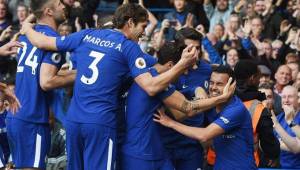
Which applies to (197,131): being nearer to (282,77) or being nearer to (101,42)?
(101,42)

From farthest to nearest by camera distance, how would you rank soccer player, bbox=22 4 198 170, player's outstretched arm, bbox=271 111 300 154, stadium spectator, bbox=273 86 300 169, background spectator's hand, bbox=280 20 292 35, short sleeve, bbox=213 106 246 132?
background spectator's hand, bbox=280 20 292 35, stadium spectator, bbox=273 86 300 169, player's outstretched arm, bbox=271 111 300 154, short sleeve, bbox=213 106 246 132, soccer player, bbox=22 4 198 170

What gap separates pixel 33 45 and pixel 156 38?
689 cm

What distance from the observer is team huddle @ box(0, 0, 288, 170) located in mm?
8188

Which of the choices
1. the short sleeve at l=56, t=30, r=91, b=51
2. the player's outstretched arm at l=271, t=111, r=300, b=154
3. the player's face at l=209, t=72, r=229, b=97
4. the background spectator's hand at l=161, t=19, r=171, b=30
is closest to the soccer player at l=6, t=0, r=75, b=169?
the short sleeve at l=56, t=30, r=91, b=51

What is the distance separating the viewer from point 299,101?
11.9m

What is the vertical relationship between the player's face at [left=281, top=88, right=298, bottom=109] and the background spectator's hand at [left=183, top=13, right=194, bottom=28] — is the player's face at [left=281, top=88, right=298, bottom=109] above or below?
below

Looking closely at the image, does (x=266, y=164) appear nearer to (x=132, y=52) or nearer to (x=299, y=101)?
(x=299, y=101)

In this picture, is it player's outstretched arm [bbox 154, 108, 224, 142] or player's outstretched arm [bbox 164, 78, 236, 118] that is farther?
player's outstretched arm [bbox 154, 108, 224, 142]

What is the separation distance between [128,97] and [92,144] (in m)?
0.57

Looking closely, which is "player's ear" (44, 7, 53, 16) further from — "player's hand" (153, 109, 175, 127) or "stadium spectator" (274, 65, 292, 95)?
"stadium spectator" (274, 65, 292, 95)

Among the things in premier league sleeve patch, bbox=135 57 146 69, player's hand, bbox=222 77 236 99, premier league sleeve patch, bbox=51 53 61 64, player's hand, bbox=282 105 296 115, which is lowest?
player's hand, bbox=282 105 296 115

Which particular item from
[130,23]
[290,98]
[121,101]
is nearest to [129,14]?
[130,23]

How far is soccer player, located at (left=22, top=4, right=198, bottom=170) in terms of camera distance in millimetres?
8133

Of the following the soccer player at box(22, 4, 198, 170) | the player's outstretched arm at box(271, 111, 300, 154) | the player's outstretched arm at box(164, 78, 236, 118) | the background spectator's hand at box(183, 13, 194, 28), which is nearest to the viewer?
the soccer player at box(22, 4, 198, 170)
